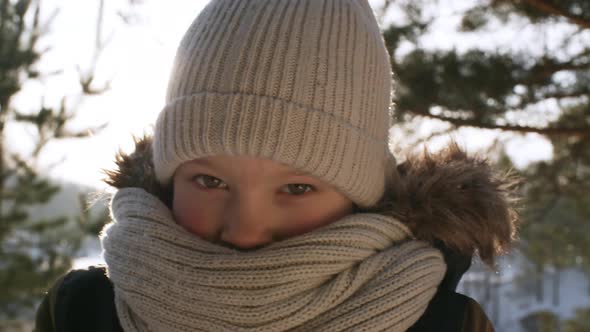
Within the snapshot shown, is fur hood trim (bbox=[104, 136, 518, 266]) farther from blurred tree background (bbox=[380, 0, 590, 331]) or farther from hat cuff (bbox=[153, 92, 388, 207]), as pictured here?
blurred tree background (bbox=[380, 0, 590, 331])

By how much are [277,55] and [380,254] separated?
1.37ft

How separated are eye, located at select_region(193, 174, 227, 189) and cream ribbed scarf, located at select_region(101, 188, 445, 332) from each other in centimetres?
10

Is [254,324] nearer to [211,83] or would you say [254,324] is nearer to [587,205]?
[211,83]

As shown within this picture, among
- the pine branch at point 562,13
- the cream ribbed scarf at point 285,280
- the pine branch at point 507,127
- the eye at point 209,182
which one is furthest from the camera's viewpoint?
the pine branch at point 507,127

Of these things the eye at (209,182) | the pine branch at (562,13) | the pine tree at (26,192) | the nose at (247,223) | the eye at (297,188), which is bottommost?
the pine tree at (26,192)

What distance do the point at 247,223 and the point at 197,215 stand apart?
0.13m

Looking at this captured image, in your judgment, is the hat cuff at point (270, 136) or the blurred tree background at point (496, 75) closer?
the hat cuff at point (270, 136)

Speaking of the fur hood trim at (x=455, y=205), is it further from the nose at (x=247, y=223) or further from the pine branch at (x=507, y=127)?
the pine branch at (x=507, y=127)

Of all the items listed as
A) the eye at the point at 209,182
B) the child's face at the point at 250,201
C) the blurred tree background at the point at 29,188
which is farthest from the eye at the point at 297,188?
the blurred tree background at the point at 29,188

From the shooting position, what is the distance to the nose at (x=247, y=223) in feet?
3.62

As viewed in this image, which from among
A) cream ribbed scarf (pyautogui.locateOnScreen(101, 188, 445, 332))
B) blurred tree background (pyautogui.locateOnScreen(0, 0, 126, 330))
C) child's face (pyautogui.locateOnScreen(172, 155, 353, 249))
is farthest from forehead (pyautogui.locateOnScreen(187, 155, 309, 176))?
blurred tree background (pyautogui.locateOnScreen(0, 0, 126, 330))

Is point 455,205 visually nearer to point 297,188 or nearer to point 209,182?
point 297,188

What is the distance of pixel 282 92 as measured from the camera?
1.13 metres

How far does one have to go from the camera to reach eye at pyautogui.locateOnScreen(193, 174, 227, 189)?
1.16m
